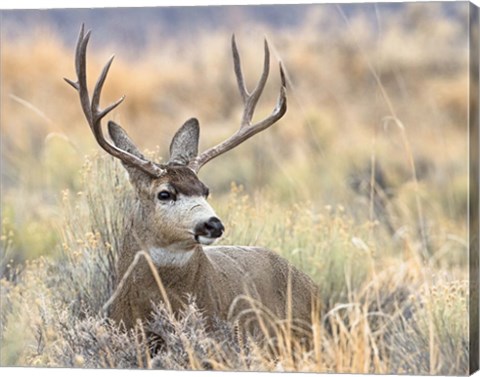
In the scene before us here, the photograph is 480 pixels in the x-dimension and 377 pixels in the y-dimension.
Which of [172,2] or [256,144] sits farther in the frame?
[256,144]

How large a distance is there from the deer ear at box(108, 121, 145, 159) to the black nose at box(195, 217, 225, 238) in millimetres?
807

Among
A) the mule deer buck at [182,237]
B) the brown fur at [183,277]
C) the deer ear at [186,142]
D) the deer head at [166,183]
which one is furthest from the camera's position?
the deer ear at [186,142]

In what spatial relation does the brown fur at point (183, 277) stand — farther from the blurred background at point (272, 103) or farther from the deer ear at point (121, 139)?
the blurred background at point (272, 103)

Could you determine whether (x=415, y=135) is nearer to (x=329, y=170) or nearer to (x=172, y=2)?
(x=329, y=170)

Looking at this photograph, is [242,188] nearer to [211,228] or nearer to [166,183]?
[166,183]

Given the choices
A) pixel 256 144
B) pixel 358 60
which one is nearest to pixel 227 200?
pixel 256 144

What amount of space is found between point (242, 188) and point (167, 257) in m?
1.65

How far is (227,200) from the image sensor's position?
1320 centimetres

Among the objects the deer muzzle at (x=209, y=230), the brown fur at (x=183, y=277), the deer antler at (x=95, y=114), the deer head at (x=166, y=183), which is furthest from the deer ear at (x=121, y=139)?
the deer muzzle at (x=209, y=230)

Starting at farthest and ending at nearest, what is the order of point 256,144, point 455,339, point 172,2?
point 256,144 < point 172,2 < point 455,339

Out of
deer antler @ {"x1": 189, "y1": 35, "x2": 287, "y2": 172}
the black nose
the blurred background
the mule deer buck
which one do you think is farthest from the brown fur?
the blurred background

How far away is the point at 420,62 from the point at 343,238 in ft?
4.59

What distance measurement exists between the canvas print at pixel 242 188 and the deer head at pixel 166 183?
1 cm

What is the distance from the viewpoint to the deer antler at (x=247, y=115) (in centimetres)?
1206
